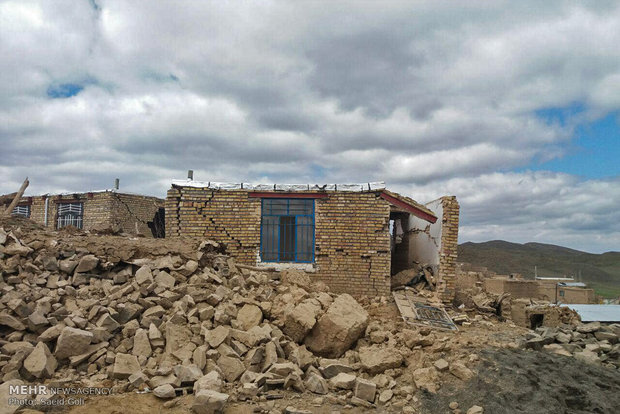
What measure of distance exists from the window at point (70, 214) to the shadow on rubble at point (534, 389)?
1787 cm

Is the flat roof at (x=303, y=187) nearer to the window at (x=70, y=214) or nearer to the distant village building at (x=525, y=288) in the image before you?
the distant village building at (x=525, y=288)

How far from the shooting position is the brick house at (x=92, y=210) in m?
17.2

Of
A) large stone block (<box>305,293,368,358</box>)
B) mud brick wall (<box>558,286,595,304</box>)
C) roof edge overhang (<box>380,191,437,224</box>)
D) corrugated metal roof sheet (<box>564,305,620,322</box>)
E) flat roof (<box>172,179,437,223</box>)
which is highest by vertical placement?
flat roof (<box>172,179,437,223</box>)

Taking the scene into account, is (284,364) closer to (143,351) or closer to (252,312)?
(252,312)

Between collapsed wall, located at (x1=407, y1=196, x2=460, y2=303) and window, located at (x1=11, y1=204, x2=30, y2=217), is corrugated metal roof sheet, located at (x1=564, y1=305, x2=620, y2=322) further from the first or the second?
window, located at (x1=11, y1=204, x2=30, y2=217)

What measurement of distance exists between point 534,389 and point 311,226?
18.9ft

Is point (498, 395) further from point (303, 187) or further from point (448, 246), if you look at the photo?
point (303, 187)

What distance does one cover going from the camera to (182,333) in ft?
18.2

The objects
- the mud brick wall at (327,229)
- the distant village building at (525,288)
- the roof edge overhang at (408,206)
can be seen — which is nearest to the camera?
the mud brick wall at (327,229)

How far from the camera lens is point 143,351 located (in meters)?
5.34

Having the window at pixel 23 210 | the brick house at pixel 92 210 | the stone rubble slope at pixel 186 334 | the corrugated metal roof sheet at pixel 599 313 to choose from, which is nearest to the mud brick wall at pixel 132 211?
the brick house at pixel 92 210

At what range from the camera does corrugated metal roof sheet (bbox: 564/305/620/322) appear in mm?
9917

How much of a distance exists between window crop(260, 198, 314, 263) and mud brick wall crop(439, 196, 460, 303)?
11.3 feet

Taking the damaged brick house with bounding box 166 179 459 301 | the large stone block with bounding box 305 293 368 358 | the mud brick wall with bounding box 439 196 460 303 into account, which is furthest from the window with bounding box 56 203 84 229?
the mud brick wall with bounding box 439 196 460 303
